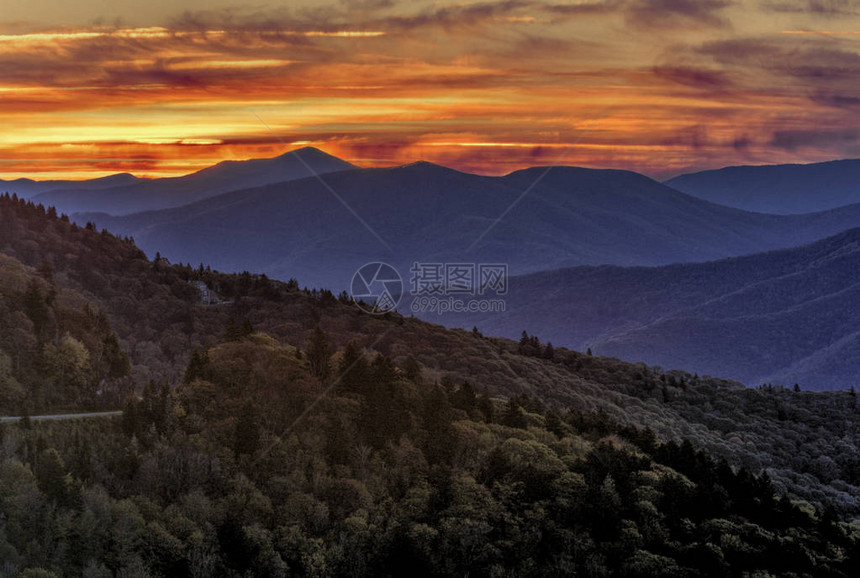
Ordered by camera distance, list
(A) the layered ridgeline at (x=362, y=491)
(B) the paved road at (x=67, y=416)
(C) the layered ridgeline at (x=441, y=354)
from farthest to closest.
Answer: (C) the layered ridgeline at (x=441, y=354)
(B) the paved road at (x=67, y=416)
(A) the layered ridgeline at (x=362, y=491)

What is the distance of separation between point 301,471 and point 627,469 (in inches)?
1312

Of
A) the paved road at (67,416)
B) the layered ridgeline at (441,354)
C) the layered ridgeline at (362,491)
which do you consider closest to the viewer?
the layered ridgeline at (362,491)

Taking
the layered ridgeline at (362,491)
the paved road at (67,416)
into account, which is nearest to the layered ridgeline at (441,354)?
the layered ridgeline at (362,491)

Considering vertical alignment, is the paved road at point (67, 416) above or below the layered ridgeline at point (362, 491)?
above

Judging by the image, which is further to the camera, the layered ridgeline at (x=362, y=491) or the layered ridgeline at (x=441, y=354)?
the layered ridgeline at (x=441, y=354)

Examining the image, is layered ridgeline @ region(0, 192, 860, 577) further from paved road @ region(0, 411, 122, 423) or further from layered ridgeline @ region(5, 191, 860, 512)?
layered ridgeline @ region(5, 191, 860, 512)

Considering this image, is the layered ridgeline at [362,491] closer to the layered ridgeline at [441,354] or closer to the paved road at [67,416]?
the paved road at [67,416]

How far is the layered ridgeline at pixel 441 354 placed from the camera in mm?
127625

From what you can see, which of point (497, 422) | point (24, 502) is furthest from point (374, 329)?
point (24, 502)

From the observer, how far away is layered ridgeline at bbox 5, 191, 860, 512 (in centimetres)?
12762

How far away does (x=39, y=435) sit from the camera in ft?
214

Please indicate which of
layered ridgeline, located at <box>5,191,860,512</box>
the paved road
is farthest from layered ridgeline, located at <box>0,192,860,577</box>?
layered ridgeline, located at <box>5,191,860,512</box>

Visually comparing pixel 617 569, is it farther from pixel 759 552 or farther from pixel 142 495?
pixel 142 495

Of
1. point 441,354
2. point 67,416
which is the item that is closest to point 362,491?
point 67,416
